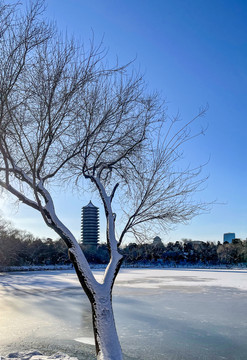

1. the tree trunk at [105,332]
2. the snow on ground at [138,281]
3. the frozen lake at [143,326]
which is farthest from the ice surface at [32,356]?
the snow on ground at [138,281]

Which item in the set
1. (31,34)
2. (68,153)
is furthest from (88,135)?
(31,34)

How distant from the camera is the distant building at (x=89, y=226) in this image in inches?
4151

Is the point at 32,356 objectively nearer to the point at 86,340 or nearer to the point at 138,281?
the point at 86,340

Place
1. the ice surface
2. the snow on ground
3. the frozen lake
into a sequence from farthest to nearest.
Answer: the snow on ground
the frozen lake
the ice surface

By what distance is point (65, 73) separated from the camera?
6.40 m

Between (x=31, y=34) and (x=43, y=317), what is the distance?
11241 mm

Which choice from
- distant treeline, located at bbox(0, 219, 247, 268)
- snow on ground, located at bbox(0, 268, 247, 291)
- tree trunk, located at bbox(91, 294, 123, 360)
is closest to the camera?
tree trunk, located at bbox(91, 294, 123, 360)

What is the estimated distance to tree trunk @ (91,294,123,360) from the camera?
6.09m

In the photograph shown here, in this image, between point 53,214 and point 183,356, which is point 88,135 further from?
point 183,356

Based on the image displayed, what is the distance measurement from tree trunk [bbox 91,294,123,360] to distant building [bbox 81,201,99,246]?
3908 inches

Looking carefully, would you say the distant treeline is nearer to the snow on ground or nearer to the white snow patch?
the snow on ground

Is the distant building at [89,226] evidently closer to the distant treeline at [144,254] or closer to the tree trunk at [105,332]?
the distant treeline at [144,254]

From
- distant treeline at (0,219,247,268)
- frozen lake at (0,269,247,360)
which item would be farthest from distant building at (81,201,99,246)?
frozen lake at (0,269,247,360)

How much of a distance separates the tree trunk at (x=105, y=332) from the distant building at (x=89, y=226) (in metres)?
99.3
